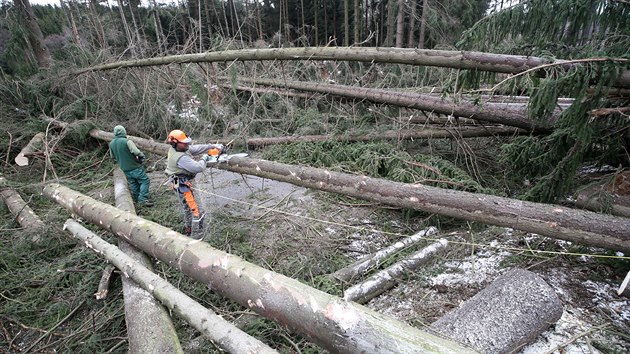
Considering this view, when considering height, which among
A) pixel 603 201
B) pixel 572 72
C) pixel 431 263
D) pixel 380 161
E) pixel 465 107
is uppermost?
pixel 572 72

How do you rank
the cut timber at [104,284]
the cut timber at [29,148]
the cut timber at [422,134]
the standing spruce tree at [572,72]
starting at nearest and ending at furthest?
the standing spruce tree at [572,72] → the cut timber at [104,284] → the cut timber at [422,134] → the cut timber at [29,148]

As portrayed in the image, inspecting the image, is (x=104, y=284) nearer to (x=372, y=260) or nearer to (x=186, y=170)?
(x=186, y=170)

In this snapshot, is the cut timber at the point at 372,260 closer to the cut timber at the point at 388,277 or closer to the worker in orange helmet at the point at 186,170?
the cut timber at the point at 388,277

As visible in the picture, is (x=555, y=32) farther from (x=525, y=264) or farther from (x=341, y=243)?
(x=341, y=243)

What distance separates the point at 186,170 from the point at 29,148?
17.1ft

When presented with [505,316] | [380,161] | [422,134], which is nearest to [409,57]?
[380,161]

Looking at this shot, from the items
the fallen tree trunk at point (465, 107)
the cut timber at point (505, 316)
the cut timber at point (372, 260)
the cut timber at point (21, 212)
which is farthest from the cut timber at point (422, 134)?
the cut timber at point (21, 212)

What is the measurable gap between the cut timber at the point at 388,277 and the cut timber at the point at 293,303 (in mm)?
1102

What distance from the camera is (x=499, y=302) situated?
2.40 meters

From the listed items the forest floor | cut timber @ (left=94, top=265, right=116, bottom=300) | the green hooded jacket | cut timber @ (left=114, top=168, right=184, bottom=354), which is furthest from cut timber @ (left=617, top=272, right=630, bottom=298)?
the green hooded jacket

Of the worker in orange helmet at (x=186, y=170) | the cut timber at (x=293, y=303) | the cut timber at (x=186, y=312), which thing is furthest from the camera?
the worker in orange helmet at (x=186, y=170)

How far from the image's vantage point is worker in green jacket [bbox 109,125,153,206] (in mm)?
5246

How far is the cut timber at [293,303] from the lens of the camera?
148 cm

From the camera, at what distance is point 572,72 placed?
2559 mm
